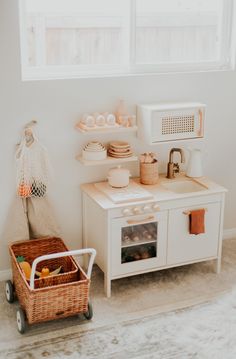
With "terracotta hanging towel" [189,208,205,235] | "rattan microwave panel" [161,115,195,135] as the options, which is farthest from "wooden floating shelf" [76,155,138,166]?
"terracotta hanging towel" [189,208,205,235]

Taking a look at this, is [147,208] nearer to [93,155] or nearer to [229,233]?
[93,155]

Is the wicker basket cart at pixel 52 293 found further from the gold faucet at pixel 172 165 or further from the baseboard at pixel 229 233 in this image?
the baseboard at pixel 229 233

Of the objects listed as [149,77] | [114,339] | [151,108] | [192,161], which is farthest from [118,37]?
[114,339]

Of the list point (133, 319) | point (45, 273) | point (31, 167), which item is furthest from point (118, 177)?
point (133, 319)

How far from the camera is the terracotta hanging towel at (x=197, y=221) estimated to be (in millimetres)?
3535

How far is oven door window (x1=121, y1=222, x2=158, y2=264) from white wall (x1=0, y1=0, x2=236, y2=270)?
1.59 ft

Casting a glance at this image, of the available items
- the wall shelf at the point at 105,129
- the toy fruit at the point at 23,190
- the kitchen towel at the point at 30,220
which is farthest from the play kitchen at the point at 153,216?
the toy fruit at the point at 23,190

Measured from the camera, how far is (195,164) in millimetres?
3846

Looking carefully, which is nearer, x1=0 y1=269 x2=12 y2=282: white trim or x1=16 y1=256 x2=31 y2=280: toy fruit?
x1=16 y1=256 x2=31 y2=280: toy fruit

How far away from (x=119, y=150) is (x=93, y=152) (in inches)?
7.5

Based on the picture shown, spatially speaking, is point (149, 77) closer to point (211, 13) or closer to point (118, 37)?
point (118, 37)

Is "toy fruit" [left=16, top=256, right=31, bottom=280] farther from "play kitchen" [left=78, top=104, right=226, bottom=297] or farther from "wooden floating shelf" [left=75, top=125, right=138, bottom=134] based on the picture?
"wooden floating shelf" [left=75, top=125, right=138, bottom=134]

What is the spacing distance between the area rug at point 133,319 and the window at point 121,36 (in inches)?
57.2

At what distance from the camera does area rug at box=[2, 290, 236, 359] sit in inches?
115
